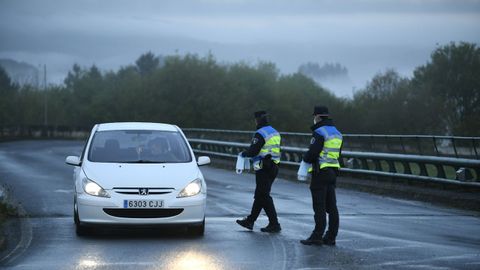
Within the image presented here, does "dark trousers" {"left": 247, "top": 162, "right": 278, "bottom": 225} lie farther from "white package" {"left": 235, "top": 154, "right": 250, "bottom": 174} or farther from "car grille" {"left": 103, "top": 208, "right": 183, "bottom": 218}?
"car grille" {"left": 103, "top": 208, "right": 183, "bottom": 218}

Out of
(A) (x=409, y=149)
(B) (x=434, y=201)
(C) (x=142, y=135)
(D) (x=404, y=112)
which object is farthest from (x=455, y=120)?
(C) (x=142, y=135)

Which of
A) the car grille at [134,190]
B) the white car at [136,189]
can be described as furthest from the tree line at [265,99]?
the car grille at [134,190]

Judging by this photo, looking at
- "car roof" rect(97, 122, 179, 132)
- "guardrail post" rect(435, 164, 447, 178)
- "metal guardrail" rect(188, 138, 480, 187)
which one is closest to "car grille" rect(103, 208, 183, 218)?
"car roof" rect(97, 122, 179, 132)

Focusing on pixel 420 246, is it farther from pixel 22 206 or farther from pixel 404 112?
pixel 404 112

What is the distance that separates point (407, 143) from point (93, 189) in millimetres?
19084

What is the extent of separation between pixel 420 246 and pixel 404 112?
76774 millimetres

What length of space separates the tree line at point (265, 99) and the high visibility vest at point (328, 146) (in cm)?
7169

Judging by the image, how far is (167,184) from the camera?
1127 cm

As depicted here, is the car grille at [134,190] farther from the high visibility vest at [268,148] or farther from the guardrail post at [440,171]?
the guardrail post at [440,171]

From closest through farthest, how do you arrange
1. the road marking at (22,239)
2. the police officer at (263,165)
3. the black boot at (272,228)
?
Answer: the road marking at (22,239) → the black boot at (272,228) → the police officer at (263,165)

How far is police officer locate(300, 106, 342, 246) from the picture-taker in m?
10.8

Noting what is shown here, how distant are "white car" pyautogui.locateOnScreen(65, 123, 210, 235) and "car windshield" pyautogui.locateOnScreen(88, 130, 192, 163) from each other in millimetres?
14

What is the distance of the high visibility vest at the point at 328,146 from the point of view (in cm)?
1084

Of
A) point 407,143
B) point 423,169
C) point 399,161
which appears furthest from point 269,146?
point 407,143
